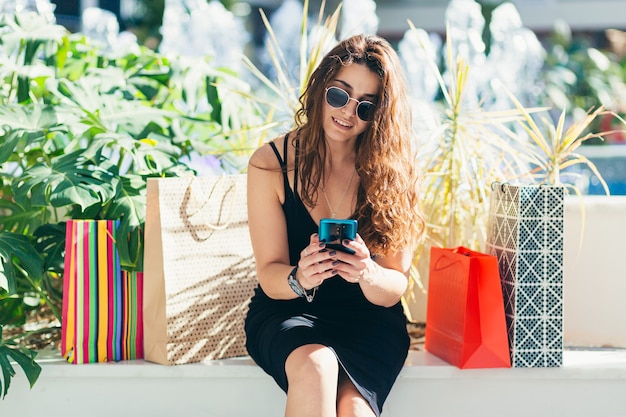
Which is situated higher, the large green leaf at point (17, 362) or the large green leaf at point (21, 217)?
the large green leaf at point (21, 217)

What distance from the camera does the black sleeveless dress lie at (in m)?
2.18

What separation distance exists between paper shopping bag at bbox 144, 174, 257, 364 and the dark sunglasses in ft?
1.67

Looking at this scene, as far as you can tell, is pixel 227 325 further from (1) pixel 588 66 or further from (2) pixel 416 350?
(1) pixel 588 66

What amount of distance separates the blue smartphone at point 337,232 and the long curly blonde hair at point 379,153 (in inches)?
10.0

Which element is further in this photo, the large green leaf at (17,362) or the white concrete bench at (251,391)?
the white concrete bench at (251,391)

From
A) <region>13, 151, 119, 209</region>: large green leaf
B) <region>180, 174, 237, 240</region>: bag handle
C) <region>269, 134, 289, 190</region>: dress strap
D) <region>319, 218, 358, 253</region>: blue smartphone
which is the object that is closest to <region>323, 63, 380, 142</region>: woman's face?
<region>269, 134, 289, 190</region>: dress strap

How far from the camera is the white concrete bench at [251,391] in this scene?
2473 millimetres

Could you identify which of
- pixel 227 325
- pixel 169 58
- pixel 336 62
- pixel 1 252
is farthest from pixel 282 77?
pixel 1 252

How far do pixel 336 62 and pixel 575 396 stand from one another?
1264 millimetres

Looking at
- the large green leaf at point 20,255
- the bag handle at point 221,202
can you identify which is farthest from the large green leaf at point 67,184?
the bag handle at point 221,202

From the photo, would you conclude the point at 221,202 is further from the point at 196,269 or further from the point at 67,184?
the point at 67,184

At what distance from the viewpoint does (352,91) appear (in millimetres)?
2275

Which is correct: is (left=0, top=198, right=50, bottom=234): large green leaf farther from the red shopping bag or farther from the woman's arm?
the red shopping bag

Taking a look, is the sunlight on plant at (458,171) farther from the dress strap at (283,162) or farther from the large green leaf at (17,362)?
the large green leaf at (17,362)
